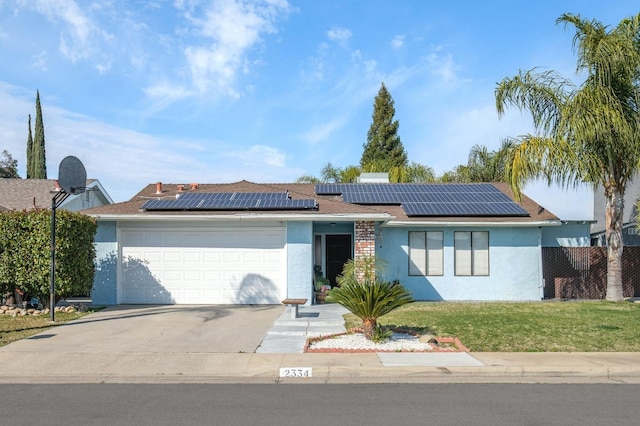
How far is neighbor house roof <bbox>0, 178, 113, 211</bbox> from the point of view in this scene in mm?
24094

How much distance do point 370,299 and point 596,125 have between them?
8941 mm

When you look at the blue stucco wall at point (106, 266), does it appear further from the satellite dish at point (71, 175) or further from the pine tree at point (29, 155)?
the pine tree at point (29, 155)

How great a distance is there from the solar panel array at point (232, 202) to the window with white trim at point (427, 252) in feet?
12.2

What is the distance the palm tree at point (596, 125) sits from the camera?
1520 centimetres

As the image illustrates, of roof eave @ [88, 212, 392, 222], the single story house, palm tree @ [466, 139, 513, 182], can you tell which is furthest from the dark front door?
palm tree @ [466, 139, 513, 182]

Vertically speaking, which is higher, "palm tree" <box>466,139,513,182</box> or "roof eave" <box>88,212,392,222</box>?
"palm tree" <box>466,139,513,182</box>

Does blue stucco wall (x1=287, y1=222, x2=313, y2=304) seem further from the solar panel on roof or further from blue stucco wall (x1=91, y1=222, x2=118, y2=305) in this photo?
blue stucco wall (x1=91, y1=222, x2=118, y2=305)

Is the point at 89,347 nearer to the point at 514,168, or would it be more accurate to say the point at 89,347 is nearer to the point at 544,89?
the point at 514,168

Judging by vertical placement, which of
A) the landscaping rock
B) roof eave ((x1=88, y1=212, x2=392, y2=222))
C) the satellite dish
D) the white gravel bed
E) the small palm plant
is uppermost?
the satellite dish

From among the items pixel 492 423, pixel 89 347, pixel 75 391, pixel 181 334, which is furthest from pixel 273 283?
pixel 492 423

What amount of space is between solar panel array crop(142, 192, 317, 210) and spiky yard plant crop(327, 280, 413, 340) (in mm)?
5910

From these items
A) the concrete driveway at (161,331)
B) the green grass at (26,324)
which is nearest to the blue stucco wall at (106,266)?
the concrete driveway at (161,331)

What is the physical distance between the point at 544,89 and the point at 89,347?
1398 cm

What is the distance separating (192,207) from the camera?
16406 mm
